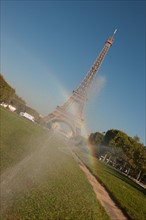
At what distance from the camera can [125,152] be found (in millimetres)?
73875

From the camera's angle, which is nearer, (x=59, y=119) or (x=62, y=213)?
(x=62, y=213)

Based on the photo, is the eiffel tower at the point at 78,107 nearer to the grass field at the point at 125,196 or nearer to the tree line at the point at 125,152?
the tree line at the point at 125,152

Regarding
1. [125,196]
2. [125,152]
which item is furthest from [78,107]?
[125,196]

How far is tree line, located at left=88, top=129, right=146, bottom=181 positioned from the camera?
65000 mm

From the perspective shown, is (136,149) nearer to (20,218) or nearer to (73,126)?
(73,126)

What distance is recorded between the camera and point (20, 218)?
7.43 m

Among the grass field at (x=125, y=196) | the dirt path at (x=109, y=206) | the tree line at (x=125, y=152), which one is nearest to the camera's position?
the dirt path at (x=109, y=206)

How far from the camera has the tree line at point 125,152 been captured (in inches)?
2559

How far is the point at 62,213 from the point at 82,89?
7411 cm

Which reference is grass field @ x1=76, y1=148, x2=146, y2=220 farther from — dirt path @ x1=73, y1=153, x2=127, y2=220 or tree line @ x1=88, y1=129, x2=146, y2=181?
tree line @ x1=88, y1=129, x2=146, y2=181

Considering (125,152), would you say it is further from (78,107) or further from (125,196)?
(125,196)


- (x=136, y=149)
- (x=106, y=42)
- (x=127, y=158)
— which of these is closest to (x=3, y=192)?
(x=136, y=149)

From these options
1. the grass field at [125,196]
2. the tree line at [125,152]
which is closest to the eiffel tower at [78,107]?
the tree line at [125,152]

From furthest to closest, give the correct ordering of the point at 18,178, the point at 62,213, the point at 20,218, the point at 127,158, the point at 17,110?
the point at 17,110 < the point at 127,158 < the point at 18,178 < the point at 62,213 < the point at 20,218
